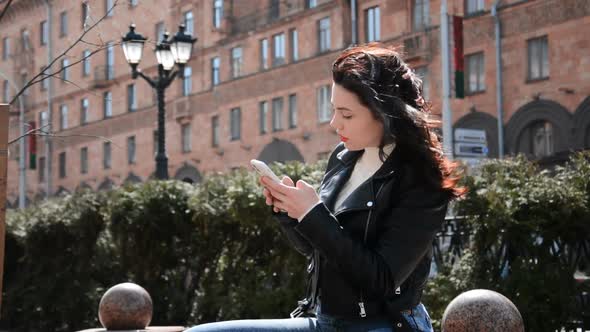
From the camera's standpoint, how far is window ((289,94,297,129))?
4762 cm

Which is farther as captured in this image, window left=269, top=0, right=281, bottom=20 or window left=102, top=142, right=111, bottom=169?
window left=102, top=142, right=111, bottom=169

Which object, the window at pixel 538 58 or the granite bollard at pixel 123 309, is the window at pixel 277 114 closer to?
the window at pixel 538 58

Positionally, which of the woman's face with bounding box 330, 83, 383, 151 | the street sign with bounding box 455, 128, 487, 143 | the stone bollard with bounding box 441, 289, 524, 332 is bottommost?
the stone bollard with bounding box 441, 289, 524, 332

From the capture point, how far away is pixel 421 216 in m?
3.18

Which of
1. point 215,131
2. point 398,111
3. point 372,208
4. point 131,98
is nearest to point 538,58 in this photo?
point 215,131

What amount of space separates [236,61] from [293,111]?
5.22m

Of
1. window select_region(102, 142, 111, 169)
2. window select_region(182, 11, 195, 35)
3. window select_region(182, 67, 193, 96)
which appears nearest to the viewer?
window select_region(182, 11, 195, 35)

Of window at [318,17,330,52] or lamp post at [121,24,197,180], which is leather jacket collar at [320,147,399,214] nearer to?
lamp post at [121,24,197,180]

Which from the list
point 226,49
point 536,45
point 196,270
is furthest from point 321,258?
point 226,49

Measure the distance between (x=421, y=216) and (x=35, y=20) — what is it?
40.3m

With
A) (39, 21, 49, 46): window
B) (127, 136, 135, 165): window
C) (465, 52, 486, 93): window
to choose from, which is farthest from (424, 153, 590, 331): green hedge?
(127, 136, 135, 165): window

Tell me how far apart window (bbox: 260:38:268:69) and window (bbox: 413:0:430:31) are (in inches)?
402

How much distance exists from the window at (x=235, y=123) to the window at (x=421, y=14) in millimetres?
13196

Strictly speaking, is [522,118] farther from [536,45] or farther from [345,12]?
[345,12]
